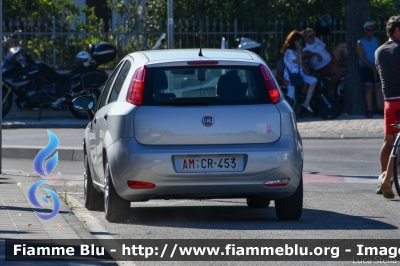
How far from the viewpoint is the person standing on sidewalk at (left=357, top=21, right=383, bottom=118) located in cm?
2027

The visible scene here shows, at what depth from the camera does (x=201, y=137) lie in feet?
27.9

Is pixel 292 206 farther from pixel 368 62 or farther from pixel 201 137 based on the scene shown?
pixel 368 62

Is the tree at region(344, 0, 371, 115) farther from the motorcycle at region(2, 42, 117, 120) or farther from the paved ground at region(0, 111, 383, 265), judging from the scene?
the motorcycle at region(2, 42, 117, 120)

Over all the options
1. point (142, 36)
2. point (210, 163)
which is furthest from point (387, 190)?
point (142, 36)

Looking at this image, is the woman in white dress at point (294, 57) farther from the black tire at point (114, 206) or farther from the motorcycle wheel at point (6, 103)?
the black tire at point (114, 206)

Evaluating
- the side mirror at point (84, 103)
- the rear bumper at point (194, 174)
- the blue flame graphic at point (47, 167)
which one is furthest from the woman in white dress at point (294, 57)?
the rear bumper at point (194, 174)

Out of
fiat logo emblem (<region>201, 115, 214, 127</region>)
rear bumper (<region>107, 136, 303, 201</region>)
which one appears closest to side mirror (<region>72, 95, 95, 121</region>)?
rear bumper (<region>107, 136, 303, 201</region>)

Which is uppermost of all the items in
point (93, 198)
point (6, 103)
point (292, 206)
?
point (292, 206)

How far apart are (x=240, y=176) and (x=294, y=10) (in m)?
16.1

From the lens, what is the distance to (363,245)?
24.5 feet

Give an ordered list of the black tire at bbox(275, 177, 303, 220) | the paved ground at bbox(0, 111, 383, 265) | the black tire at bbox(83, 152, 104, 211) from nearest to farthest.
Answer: the paved ground at bbox(0, 111, 383, 265), the black tire at bbox(275, 177, 303, 220), the black tire at bbox(83, 152, 104, 211)

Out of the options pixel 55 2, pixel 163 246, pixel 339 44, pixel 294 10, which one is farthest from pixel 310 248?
pixel 55 2

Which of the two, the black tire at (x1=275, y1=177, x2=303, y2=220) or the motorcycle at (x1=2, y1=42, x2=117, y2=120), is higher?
the black tire at (x1=275, y1=177, x2=303, y2=220)

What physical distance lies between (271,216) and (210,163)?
3.81 ft
